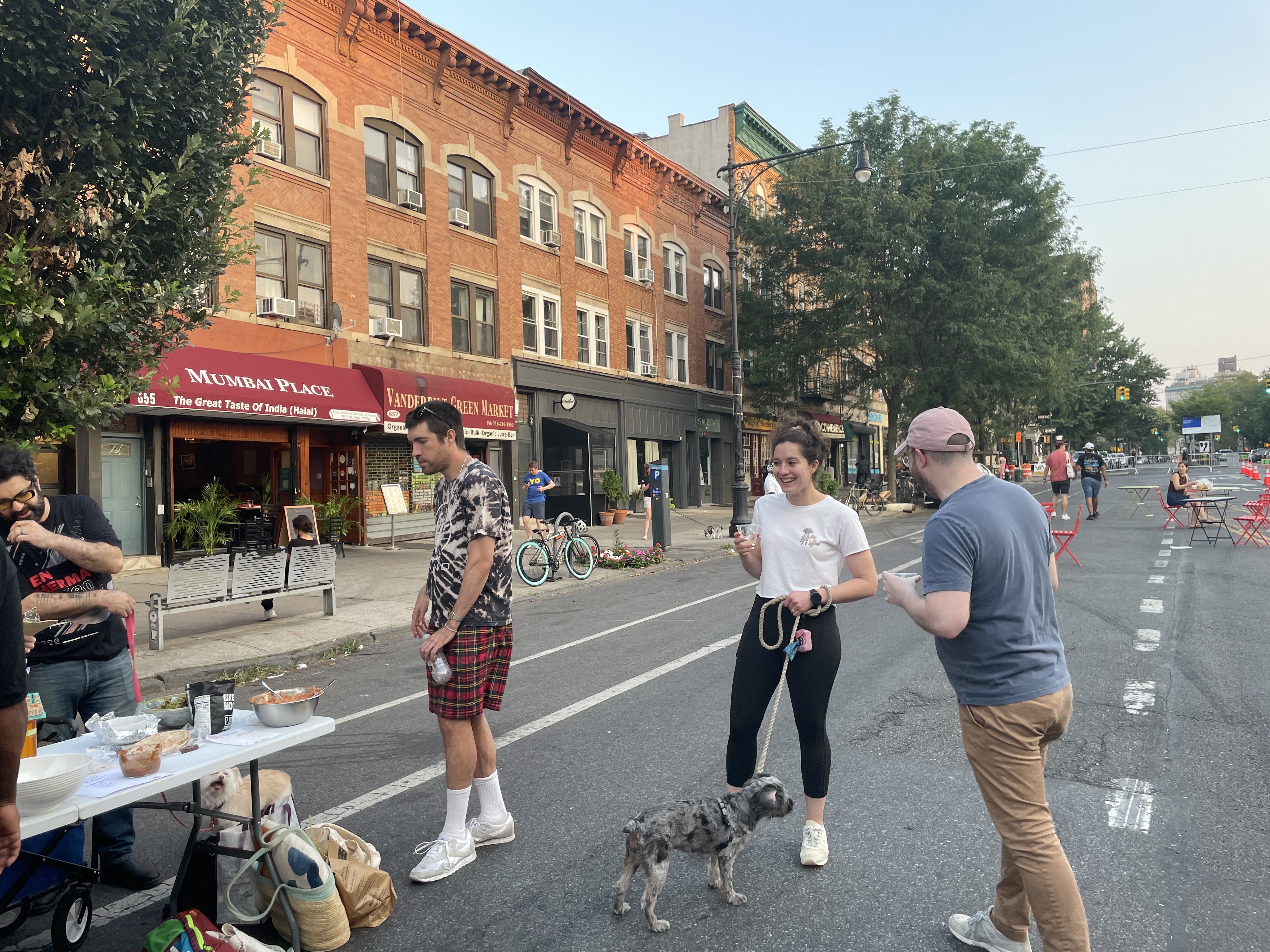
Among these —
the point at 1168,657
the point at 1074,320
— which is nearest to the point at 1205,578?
the point at 1168,657

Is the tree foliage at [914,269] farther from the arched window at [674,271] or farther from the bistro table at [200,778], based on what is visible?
the bistro table at [200,778]

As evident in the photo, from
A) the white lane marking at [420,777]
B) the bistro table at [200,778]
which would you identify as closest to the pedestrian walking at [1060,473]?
the white lane marking at [420,777]

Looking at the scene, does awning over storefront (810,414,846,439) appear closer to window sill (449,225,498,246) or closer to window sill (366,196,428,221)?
window sill (449,225,498,246)

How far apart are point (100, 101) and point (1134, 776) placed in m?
7.98

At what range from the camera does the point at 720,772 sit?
464cm

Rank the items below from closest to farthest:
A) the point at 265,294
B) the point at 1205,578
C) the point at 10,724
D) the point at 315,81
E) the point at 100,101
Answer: the point at 10,724, the point at 100,101, the point at 1205,578, the point at 265,294, the point at 315,81

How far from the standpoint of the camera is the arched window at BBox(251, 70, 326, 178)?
16.5m

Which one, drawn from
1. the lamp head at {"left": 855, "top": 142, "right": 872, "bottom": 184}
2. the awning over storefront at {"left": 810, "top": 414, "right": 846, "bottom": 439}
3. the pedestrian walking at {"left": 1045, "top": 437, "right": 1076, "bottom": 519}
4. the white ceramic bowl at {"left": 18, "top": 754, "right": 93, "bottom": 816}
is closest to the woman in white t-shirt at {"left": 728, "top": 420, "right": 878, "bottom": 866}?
the white ceramic bowl at {"left": 18, "top": 754, "right": 93, "bottom": 816}

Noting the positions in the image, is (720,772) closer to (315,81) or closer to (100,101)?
(100,101)

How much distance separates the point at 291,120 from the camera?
1702cm

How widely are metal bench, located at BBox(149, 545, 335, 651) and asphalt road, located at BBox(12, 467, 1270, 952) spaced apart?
6.96 ft

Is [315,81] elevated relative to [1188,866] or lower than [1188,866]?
elevated

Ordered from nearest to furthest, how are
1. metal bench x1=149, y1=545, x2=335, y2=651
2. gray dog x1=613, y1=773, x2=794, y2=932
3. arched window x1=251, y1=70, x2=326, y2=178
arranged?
gray dog x1=613, y1=773, x2=794, y2=932 < metal bench x1=149, y1=545, x2=335, y2=651 < arched window x1=251, y1=70, x2=326, y2=178

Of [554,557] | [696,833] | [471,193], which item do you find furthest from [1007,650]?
[471,193]
